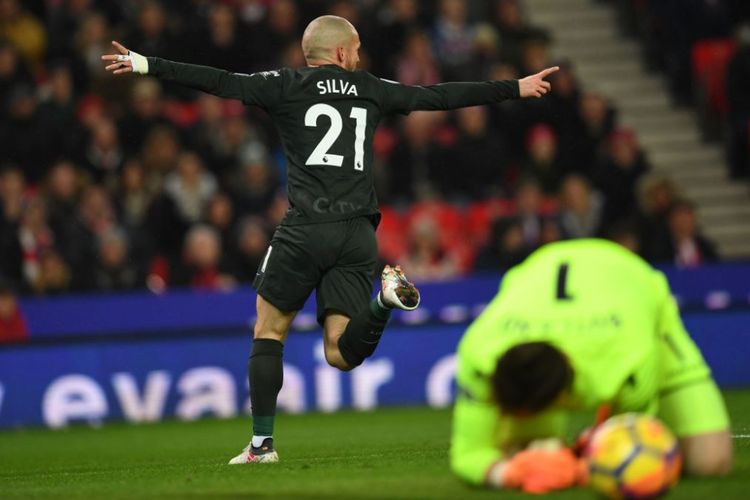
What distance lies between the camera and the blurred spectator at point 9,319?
566 inches

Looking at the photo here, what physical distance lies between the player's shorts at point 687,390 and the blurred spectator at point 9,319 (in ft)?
29.1

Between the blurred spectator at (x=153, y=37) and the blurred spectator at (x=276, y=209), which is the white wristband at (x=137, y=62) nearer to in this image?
the blurred spectator at (x=276, y=209)

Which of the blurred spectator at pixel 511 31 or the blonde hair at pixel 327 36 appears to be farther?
the blurred spectator at pixel 511 31

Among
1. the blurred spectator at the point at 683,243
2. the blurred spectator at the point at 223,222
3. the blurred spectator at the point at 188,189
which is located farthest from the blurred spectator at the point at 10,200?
the blurred spectator at the point at 683,243

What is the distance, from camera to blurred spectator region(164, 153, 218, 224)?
16000mm

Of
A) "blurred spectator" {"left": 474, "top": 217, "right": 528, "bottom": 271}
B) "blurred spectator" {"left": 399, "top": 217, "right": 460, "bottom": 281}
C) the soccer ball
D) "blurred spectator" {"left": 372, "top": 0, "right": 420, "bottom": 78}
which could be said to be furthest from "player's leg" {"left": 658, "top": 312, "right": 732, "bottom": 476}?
"blurred spectator" {"left": 372, "top": 0, "right": 420, "bottom": 78}

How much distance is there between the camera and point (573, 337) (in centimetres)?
593

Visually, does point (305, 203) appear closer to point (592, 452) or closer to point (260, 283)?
point (260, 283)

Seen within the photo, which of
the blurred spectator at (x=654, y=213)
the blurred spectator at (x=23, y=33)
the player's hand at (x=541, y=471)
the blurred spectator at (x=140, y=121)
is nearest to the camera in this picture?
the player's hand at (x=541, y=471)

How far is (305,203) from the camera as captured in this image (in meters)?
8.32

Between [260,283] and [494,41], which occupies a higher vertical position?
[494,41]

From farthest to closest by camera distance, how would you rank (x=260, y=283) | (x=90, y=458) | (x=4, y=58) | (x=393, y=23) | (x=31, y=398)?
(x=393, y=23)
(x=4, y=58)
(x=31, y=398)
(x=90, y=458)
(x=260, y=283)

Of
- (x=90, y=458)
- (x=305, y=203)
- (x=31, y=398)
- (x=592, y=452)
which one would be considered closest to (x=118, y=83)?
(x=31, y=398)

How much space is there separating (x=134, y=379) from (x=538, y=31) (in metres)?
7.20
